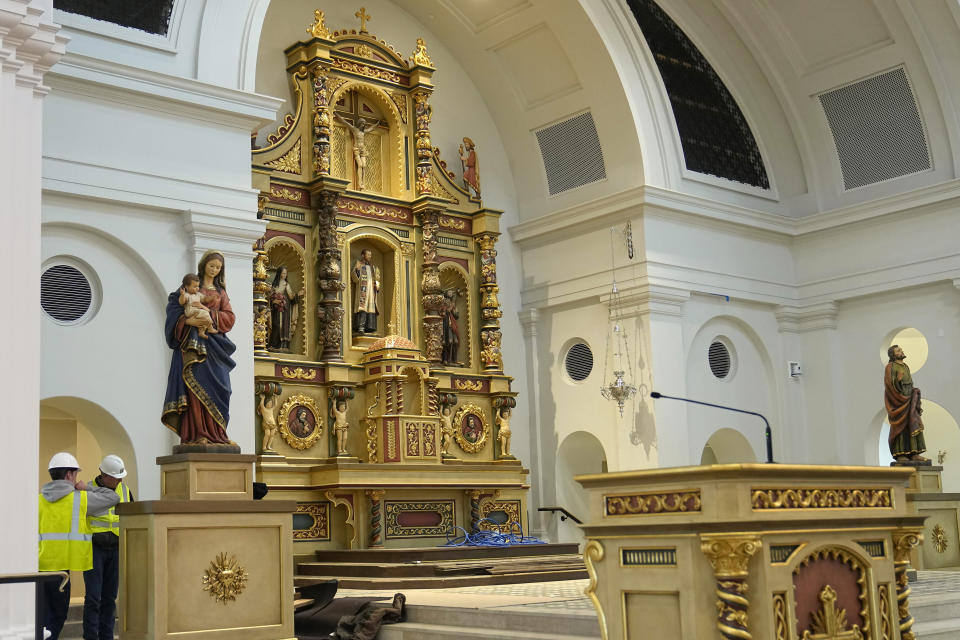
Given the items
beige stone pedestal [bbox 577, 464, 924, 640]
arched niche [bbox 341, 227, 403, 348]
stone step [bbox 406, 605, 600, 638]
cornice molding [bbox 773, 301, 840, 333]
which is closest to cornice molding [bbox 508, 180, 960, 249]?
cornice molding [bbox 773, 301, 840, 333]

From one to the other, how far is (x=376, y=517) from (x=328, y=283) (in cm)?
328

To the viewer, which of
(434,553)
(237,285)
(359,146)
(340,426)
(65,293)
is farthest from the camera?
(359,146)

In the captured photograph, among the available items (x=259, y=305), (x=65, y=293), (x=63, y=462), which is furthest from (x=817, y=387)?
(x=63, y=462)

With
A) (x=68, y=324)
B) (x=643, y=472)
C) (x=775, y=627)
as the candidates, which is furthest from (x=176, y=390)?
(x=775, y=627)

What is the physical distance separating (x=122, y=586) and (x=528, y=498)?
32.2ft

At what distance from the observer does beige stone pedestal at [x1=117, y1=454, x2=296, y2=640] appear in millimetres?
8383

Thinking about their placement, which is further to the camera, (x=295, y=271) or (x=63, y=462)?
(x=295, y=271)

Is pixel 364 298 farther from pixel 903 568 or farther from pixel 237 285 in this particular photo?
pixel 903 568

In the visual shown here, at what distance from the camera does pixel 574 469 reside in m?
18.3

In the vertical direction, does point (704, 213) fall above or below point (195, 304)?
above

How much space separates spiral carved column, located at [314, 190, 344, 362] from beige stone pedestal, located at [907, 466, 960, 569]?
7.66 m

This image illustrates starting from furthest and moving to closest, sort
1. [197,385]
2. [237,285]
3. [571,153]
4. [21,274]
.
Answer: [571,153] < [237,285] < [197,385] < [21,274]

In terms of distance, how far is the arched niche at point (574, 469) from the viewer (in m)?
17.7

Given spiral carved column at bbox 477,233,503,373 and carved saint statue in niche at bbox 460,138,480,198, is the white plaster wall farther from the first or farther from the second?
carved saint statue in niche at bbox 460,138,480,198
